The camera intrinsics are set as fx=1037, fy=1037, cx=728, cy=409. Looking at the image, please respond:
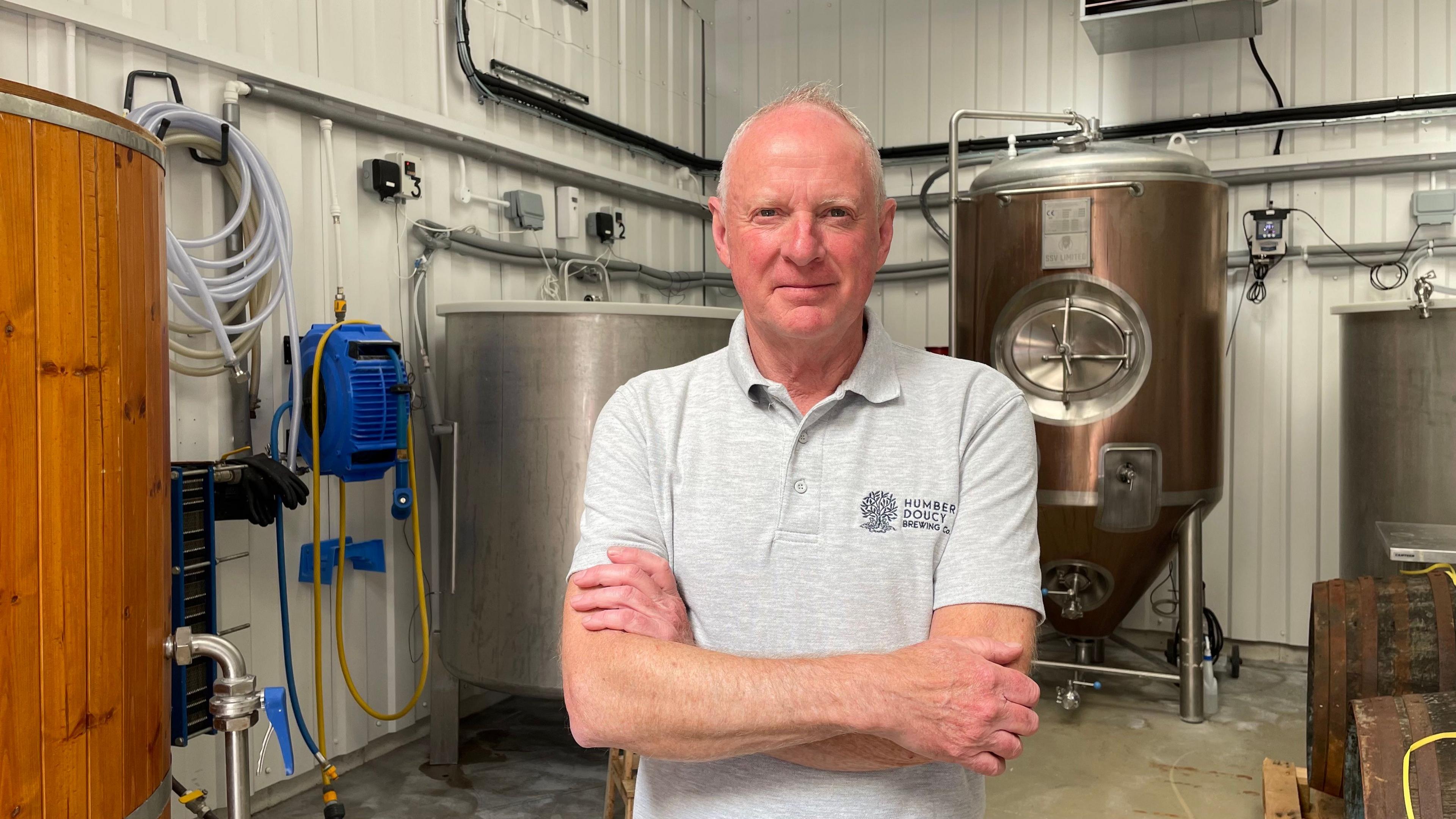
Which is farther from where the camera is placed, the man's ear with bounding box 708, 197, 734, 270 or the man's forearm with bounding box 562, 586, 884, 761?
the man's ear with bounding box 708, 197, 734, 270

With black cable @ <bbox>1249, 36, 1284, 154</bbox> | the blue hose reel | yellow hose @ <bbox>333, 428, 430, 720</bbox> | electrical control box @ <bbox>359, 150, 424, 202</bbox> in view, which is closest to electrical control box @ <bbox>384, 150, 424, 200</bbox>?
electrical control box @ <bbox>359, 150, 424, 202</bbox>

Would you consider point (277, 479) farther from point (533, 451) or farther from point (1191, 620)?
point (1191, 620)

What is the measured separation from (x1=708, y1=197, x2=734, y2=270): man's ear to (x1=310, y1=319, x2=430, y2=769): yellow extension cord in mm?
1730

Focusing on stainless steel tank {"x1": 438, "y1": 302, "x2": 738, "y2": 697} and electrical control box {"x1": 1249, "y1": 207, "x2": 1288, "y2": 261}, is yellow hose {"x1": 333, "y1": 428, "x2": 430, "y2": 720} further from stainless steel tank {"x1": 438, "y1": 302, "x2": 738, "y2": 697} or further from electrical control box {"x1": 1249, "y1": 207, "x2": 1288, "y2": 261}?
electrical control box {"x1": 1249, "y1": 207, "x2": 1288, "y2": 261}

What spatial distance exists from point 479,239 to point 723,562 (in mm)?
2607

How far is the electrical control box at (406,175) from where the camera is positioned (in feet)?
10.7

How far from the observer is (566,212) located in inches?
159

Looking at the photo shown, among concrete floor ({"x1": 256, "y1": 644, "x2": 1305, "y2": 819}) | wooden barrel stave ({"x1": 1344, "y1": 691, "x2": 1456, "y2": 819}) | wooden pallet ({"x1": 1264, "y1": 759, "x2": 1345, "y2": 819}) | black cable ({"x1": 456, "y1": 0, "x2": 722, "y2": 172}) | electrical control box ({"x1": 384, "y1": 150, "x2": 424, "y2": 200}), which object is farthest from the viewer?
black cable ({"x1": 456, "y1": 0, "x2": 722, "y2": 172})

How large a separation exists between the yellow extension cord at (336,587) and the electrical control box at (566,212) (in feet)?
3.56

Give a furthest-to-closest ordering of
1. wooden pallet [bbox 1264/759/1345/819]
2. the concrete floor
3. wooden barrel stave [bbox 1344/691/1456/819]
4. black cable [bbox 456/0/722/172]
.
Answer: black cable [bbox 456/0/722/172] < the concrete floor < wooden pallet [bbox 1264/759/1345/819] < wooden barrel stave [bbox 1344/691/1456/819]

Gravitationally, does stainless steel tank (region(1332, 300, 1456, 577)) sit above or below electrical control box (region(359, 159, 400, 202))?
below

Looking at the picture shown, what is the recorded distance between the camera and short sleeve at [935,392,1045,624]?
1.24 meters

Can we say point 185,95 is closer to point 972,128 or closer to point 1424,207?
point 972,128

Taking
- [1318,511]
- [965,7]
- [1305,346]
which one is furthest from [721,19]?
[1318,511]
